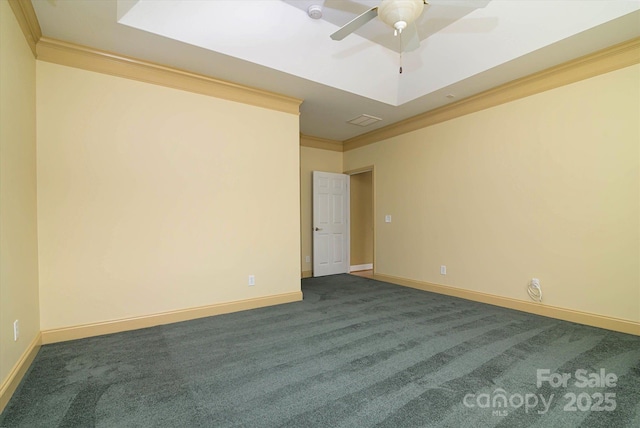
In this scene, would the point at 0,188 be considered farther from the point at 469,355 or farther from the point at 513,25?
the point at 513,25

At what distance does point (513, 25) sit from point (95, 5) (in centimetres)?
372

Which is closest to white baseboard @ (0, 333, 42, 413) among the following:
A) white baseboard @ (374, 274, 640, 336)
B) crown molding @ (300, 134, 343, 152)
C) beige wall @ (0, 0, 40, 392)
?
beige wall @ (0, 0, 40, 392)

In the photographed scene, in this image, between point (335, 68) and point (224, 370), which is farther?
point (335, 68)

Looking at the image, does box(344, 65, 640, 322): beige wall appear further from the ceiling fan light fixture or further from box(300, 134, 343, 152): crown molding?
the ceiling fan light fixture

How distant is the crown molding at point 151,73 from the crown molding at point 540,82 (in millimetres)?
2164

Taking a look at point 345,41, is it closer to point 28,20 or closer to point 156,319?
point 28,20

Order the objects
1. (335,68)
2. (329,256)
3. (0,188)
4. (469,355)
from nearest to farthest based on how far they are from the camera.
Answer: (0,188) < (469,355) < (335,68) < (329,256)

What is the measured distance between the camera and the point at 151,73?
122 inches

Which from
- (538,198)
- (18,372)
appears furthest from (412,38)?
(18,372)

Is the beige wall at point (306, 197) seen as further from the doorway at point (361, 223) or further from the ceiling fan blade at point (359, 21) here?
the ceiling fan blade at point (359, 21)

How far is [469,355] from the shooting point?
2342mm

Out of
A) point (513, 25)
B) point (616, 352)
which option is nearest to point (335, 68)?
point (513, 25)

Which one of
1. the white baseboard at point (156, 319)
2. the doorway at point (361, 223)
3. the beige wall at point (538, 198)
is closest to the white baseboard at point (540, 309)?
the beige wall at point (538, 198)

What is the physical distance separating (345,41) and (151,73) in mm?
2169
